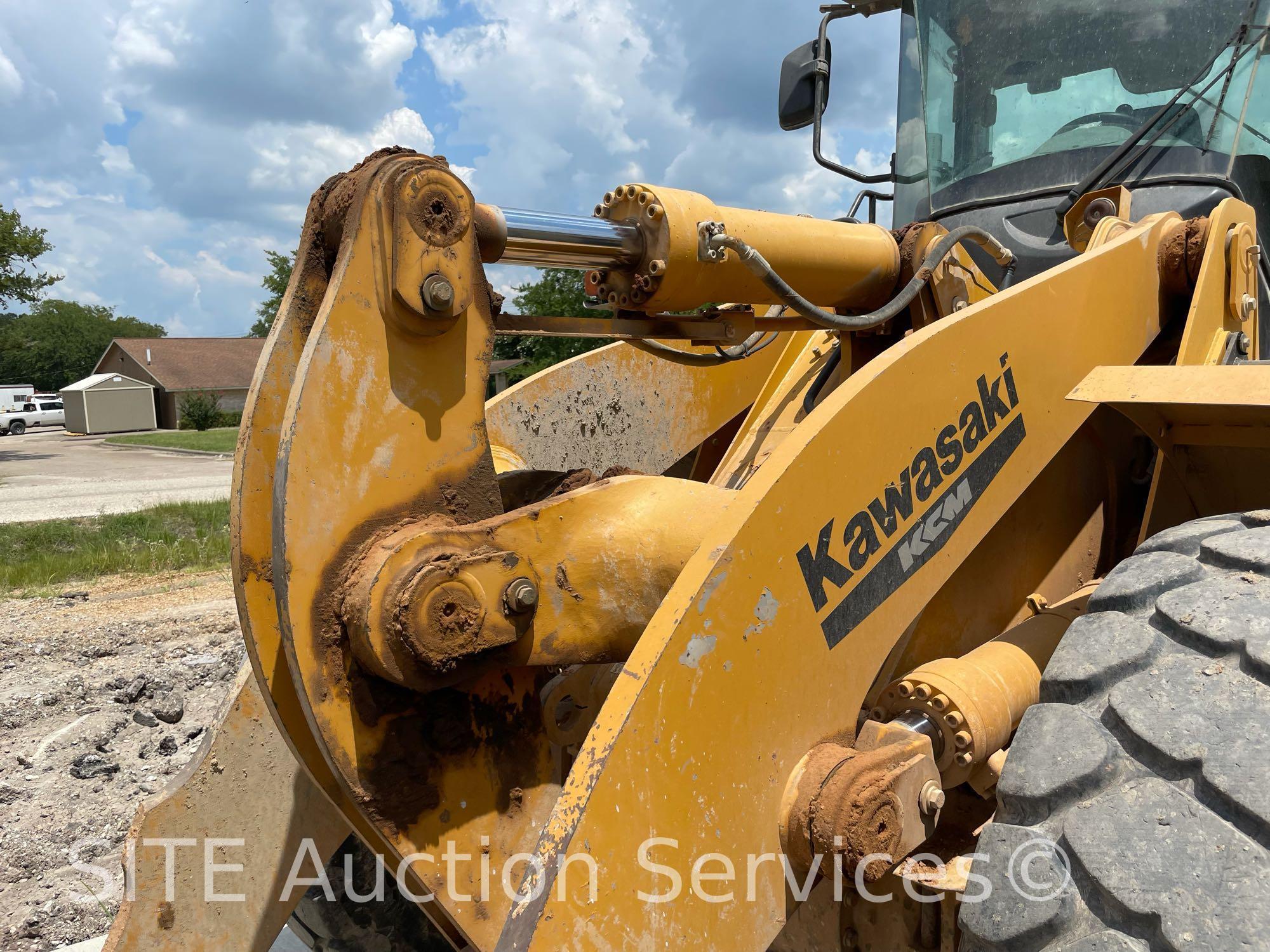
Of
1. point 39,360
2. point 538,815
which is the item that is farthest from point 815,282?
point 39,360

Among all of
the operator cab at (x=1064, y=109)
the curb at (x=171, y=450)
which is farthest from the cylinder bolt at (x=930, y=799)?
the curb at (x=171, y=450)

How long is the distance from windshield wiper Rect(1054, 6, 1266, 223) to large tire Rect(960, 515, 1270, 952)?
1.50 m

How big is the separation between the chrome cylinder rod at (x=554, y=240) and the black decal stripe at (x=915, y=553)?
2.59 feet

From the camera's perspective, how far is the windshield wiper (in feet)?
9.44

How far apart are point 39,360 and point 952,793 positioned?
8987 centimetres

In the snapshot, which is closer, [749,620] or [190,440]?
[749,620]

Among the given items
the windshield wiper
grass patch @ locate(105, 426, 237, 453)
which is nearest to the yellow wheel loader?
the windshield wiper

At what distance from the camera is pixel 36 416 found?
52.1 m

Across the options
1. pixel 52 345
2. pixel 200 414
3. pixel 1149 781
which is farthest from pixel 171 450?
pixel 52 345

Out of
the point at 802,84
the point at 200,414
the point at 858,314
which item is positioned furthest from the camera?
the point at 200,414

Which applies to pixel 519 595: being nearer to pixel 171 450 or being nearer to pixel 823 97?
pixel 823 97

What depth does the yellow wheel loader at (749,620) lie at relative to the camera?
1460mm

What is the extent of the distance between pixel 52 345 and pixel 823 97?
89537 millimetres

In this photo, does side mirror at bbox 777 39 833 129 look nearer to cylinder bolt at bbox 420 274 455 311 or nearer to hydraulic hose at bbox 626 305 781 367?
hydraulic hose at bbox 626 305 781 367
